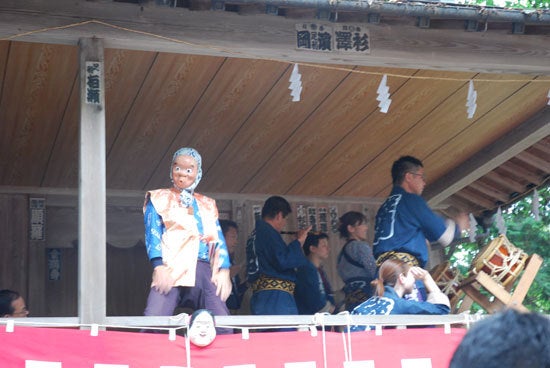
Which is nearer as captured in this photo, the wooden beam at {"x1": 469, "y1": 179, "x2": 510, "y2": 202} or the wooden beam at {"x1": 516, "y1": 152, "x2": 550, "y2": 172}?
the wooden beam at {"x1": 516, "y1": 152, "x2": 550, "y2": 172}

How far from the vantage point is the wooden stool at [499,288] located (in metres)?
7.34

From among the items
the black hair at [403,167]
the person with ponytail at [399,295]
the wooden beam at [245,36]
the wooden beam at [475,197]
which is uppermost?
the wooden beam at [245,36]

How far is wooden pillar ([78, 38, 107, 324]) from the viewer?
5867 mm

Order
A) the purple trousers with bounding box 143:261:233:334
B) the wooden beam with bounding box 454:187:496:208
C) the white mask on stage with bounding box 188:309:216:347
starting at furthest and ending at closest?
the wooden beam with bounding box 454:187:496:208 < the purple trousers with bounding box 143:261:233:334 < the white mask on stage with bounding box 188:309:216:347

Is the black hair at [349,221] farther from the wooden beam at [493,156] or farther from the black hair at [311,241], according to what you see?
the wooden beam at [493,156]

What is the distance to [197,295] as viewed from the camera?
642 centimetres

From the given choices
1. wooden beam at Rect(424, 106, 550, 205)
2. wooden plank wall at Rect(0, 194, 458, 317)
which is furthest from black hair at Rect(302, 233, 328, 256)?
wooden beam at Rect(424, 106, 550, 205)

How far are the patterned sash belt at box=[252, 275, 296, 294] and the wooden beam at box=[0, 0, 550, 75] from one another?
6.19ft

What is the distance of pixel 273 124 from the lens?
8352 mm

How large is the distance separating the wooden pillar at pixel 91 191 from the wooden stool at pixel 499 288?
120 inches

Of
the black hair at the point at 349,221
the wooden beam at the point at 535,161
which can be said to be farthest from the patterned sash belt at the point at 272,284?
the wooden beam at the point at 535,161

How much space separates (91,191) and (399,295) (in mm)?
2284

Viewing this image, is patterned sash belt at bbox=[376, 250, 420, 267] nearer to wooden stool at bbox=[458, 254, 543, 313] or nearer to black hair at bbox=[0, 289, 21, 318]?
wooden stool at bbox=[458, 254, 543, 313]

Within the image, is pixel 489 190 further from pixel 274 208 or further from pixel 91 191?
pixel 91 191
